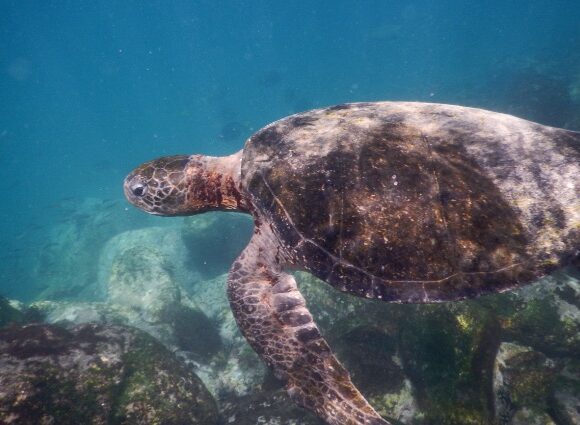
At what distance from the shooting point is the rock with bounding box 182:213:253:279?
1603 cm

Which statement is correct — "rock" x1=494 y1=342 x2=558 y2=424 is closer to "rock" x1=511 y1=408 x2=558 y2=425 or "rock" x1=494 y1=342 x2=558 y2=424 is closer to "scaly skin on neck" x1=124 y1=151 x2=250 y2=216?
"rock" x1=511 y1=408 x2=558 y2=425

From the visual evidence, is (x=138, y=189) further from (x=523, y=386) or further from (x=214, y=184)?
(x=523, y=386)

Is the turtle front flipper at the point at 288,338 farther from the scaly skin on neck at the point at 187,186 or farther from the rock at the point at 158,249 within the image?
the rock at the point at 158,249

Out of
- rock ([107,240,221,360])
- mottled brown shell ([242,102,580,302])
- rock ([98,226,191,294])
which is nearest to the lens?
mottled brown shell ([242,102,580,302])

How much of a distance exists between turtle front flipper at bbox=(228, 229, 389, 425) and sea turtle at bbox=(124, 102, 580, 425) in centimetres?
1

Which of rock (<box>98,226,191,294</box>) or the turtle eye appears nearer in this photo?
the turtle eye

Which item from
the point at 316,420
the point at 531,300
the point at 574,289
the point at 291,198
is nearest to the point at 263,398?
the point at 316,420

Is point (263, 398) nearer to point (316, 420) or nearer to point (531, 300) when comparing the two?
point (316, 420)

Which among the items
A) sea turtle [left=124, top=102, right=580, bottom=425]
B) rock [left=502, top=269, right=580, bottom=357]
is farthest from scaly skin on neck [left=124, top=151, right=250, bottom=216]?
rock [left=502, top=269, right=580, bottom=357]

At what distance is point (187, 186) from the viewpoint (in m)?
5.10

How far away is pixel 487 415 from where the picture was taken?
159 inches

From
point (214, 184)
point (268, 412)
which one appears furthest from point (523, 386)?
point (214, 184)

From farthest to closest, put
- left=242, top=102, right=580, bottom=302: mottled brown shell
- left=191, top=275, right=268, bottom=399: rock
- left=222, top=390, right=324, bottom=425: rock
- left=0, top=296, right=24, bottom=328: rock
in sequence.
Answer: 1. left=0, top=296, right=24, bottom=328: rock
2. left=191, top=275, right=268, bottom=399: rock
3. left=222, top=390, right=324, bottom=425: rock
4. left=242, top=102, right=580, bottom=302: mottled brown shell

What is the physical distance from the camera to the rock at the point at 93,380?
4.28 m
